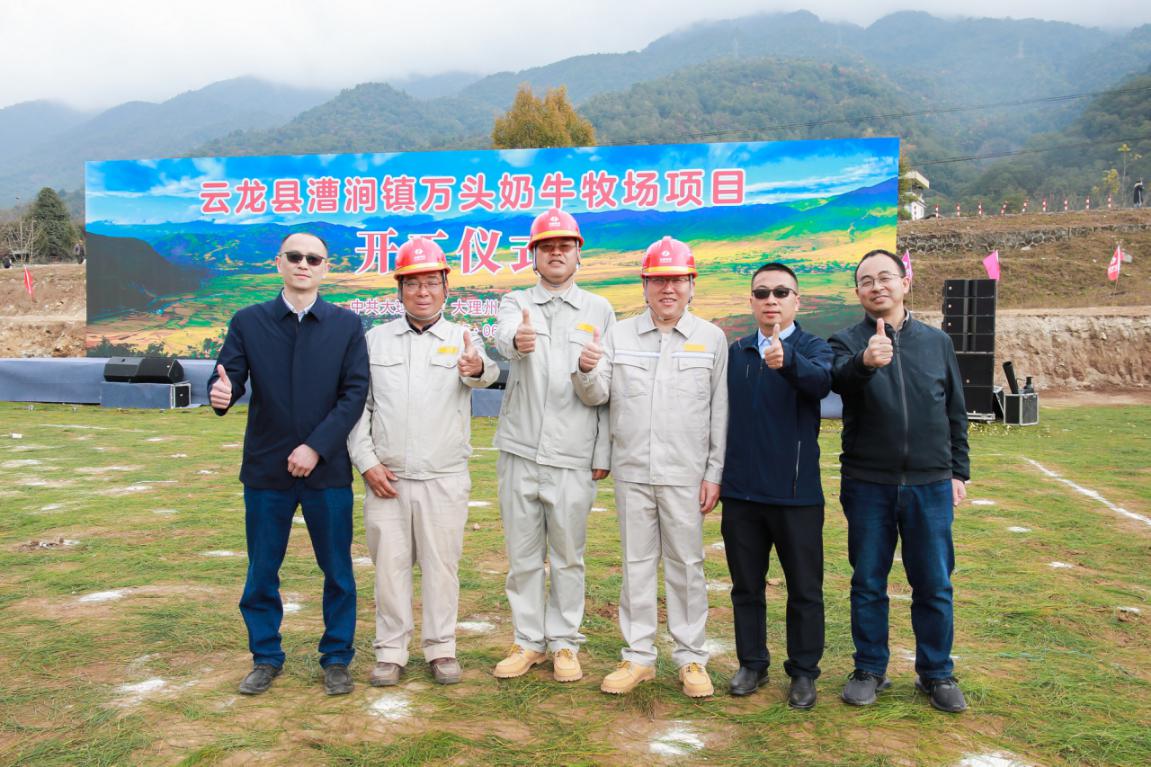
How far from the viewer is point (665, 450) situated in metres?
3.18

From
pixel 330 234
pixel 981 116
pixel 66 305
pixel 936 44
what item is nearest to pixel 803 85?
pixel 981 116

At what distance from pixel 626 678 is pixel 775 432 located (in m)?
1.07

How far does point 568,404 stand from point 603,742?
121 cm

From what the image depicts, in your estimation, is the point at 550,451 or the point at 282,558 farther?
the point at 550,451

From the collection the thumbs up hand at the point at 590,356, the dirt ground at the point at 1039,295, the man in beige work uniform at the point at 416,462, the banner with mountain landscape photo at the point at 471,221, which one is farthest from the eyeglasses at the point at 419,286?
the dirt ground at the point at 1039,295

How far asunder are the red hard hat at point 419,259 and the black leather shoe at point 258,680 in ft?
5.15

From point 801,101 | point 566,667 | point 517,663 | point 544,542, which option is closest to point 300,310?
point 544,542

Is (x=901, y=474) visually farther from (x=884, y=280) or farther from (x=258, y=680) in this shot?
(x=258, y=680)

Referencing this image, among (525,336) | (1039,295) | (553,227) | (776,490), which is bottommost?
(776,490)

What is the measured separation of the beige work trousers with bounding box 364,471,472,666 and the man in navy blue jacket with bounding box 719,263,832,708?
1072mm

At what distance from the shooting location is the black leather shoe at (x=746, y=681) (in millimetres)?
3119

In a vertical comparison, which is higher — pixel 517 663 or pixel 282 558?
pixel 282 558

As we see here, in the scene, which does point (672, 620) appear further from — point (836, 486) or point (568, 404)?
point (836, 486)

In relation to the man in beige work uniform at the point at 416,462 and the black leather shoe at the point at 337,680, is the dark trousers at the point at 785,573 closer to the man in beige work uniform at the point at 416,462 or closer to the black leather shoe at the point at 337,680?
the man in beige work uniform at the point at 416,462
